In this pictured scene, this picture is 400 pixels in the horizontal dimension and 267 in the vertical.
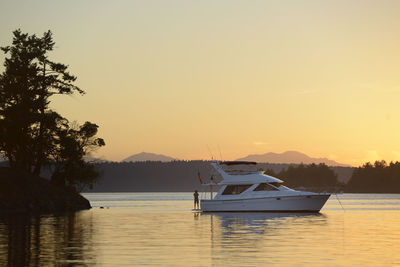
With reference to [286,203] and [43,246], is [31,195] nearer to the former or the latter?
[286,203]

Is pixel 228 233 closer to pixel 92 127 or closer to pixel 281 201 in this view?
pixel 281 201

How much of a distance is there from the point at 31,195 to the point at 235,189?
23.2m

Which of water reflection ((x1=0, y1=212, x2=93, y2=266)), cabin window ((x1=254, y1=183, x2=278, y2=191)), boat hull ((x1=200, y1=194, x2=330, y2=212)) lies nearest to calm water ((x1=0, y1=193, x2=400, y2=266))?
water reflection ((x1=0, y1=212, x2=93, y2=266))

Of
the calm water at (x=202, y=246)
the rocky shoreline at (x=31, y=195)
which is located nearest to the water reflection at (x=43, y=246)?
the calm water at (x=202, y=246)

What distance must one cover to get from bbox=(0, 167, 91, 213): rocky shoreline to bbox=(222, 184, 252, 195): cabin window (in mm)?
19578

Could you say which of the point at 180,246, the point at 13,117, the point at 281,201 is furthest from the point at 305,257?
the point at 13,117

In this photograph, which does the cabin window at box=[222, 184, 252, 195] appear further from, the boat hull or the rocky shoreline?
the rocky shoreline

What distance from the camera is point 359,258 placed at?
2414 cm

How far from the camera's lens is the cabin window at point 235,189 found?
66312 mm

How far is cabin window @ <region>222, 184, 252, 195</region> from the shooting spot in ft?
218

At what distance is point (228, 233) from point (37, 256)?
45.9 feet

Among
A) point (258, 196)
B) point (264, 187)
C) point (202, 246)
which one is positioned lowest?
point (202, 246)

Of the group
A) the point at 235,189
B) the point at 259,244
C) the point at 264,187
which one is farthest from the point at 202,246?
the point at 235,189

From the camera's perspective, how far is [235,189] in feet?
219
